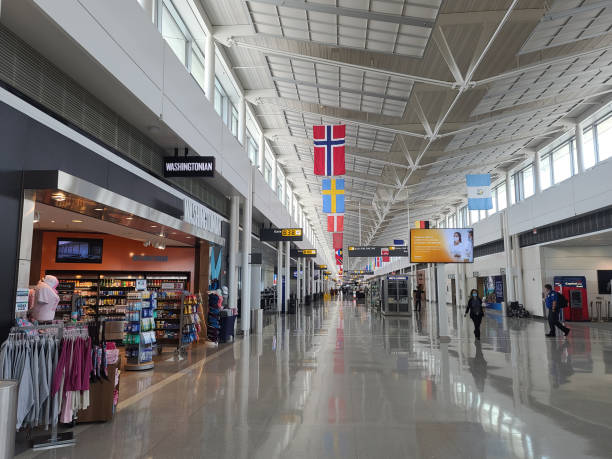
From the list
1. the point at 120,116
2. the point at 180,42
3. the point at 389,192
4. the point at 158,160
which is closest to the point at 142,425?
the point at 120,116

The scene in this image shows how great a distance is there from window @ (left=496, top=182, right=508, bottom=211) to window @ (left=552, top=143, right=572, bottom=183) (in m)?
6.00

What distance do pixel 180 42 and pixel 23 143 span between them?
19.7 ft

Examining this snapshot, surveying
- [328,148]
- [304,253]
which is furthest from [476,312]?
[304,253]

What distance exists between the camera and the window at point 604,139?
54.2ft

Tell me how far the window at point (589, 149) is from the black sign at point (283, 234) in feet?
39.3

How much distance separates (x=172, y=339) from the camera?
1122 cm

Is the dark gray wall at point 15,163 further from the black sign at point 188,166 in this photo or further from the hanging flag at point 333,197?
the hanging flag at point 333,197

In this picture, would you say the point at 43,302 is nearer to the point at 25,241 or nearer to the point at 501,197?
the point at 25,241

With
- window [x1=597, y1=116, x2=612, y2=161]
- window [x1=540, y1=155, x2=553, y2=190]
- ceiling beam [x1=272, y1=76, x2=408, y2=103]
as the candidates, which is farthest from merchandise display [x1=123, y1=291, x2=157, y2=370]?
window [x1=540, y1=155, x2=553, y2=190]

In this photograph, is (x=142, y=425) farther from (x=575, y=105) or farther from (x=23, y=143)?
(x=575, y=105)

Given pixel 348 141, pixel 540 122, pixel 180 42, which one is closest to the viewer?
pixel 180 42

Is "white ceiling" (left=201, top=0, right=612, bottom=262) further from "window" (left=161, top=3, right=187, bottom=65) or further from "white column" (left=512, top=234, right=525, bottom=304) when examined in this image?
"white column" (left=512, top=234, right=525, bottom=304)

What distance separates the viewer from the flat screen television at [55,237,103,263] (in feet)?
40.2

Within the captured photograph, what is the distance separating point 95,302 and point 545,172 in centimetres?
2060
